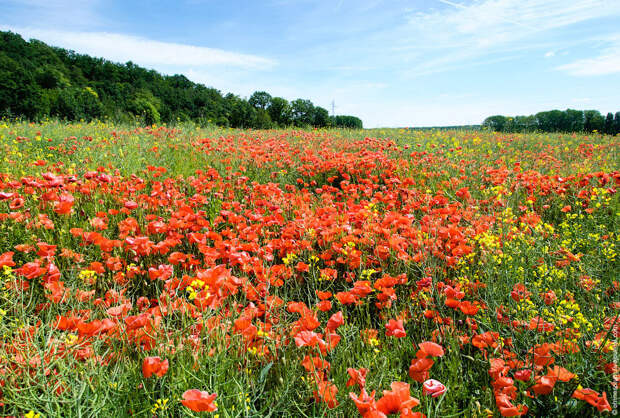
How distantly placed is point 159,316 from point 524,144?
34.7 feet

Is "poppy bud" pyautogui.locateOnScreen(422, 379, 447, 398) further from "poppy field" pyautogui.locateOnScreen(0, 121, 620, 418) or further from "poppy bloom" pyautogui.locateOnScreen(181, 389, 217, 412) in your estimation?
"poppy bloom" pyautogui.locateOnScreen(181, 389, 217, 412)

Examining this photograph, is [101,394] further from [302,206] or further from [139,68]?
[139,68]

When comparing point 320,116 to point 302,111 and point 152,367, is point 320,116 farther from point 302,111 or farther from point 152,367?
point 152,367

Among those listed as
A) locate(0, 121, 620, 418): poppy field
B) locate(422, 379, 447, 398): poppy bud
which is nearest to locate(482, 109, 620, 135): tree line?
locate(0, 121, 620, 418): poppy field

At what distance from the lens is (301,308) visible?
1.66 m

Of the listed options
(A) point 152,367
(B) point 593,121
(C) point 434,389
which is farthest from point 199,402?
(B) point 593,121

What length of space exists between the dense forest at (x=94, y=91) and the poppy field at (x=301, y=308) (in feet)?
61.3

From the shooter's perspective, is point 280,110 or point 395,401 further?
point 280,110

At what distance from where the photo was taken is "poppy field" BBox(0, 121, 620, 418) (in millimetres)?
1269

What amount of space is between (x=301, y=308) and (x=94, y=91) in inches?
1546

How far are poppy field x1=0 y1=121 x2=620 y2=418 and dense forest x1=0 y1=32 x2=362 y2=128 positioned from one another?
18676mm

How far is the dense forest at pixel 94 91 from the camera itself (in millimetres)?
27297

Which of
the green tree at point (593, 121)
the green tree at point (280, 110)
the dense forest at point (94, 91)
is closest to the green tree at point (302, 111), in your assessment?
the green tree at point (280, 110)

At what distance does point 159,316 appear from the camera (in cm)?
151
